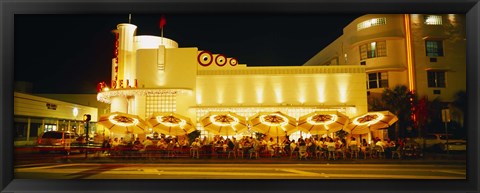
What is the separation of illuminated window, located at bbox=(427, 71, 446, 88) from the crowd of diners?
5.32 metres

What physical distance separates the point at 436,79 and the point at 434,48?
1.94 meters

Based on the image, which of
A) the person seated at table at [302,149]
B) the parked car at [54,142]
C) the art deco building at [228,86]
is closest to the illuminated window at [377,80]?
the art deco building at [228,86]

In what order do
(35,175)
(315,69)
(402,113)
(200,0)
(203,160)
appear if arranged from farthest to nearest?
(315,69)
(402,113)
(203,160)
(35,175)
(200,0)

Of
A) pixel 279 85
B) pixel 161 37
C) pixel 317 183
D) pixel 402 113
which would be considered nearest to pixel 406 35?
pixel 402 113

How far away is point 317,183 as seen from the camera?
27.9 feet

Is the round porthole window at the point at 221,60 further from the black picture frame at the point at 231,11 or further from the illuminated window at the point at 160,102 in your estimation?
the black picture frame at the point at 231,11

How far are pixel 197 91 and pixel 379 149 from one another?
11640 millimetres

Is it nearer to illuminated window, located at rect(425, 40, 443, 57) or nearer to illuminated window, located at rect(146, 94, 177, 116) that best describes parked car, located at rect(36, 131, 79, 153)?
illuminated window, located at rect(146, 94, 177, 116)

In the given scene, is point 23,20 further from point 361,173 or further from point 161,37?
point 161,37

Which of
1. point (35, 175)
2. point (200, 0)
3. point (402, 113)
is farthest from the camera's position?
point (402, 113)

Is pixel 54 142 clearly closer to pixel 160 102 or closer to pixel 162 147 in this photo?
pixel 162 147

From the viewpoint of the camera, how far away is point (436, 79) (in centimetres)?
2253

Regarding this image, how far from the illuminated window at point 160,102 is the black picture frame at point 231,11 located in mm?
15879

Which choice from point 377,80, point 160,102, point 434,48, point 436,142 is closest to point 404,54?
point 434,48
